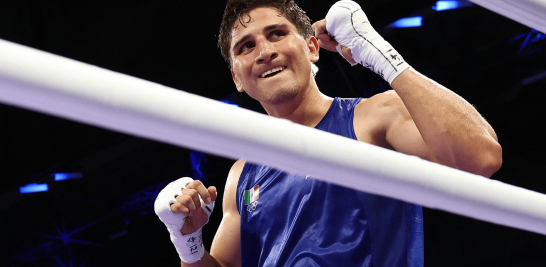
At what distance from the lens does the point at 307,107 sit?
1527 millimetres

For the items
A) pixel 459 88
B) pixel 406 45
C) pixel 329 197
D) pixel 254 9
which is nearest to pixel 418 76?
pixel 329 197

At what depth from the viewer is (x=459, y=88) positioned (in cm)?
336

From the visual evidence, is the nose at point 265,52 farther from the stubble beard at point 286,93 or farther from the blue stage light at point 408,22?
the blue stage light at point 408,22

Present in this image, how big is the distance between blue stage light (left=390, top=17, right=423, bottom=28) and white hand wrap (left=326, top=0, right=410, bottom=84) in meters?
1.94

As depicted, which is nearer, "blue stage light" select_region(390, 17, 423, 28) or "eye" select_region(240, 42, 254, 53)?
"eye" select_region(240, 42, 254, 53)

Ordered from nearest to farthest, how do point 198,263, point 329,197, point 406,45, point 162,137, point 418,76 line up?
point 162,137 < point 418,76 < point 329,197 < point 198,263 < point 406,45

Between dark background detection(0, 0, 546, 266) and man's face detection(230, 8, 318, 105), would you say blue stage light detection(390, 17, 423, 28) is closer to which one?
dark background detection(0, 0, 546, 266)

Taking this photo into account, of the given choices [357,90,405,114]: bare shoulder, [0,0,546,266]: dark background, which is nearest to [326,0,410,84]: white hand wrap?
[357,90,405,114]: bare shoulder

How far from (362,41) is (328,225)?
493mm

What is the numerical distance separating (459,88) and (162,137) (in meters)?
3.31

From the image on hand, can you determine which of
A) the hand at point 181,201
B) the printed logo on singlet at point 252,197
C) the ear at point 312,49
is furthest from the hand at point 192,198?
the ear at point 312,49

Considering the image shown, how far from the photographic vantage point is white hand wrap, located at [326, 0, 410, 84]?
1.13 meters

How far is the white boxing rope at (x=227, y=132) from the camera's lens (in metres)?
0.35

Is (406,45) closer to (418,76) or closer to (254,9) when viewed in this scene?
(254,9)
